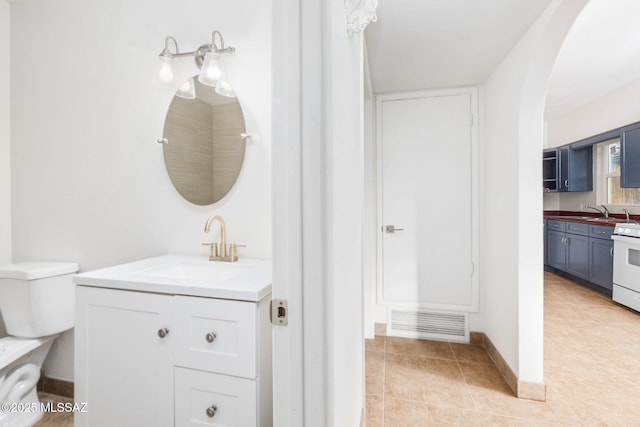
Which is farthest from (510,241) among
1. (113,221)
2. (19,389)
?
(19,389)

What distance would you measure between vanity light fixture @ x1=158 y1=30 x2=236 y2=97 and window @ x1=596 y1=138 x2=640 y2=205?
5265mm

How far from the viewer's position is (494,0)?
1.46m

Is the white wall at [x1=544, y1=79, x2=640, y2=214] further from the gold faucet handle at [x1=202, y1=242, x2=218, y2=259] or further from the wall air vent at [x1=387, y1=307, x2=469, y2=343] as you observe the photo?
the gold faucet handle at [x1=202, y1=242, x2=218, y2=259]

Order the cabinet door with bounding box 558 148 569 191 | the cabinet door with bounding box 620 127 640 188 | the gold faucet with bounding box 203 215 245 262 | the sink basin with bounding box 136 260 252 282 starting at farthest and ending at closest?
the cabinet door with bounding box 558 148 569 191
the cabinet door with bounding box 620 127 640 188
the gold faucet with bounding box 203 215 245 262
the sink basin with bounding box 136 260 252 282

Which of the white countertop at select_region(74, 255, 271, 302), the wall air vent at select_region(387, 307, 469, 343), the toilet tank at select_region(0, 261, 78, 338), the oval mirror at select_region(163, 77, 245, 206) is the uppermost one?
the oval mirror at select_region(163, 77, 245, 206)

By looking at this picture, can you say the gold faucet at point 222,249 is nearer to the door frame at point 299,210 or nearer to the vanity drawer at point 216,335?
the vanity drawer at point 216,335

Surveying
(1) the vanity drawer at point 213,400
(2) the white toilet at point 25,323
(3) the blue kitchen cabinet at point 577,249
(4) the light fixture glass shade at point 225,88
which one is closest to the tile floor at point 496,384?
(2) the white toilet at point 25,323

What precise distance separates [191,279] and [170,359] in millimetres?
286

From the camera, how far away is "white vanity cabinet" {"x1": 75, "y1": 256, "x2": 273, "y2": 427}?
1.02 meters

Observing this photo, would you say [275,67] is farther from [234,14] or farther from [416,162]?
[416,162]

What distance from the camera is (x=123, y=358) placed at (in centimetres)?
115

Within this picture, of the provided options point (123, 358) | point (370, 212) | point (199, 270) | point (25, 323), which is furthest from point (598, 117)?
point (25, 323)

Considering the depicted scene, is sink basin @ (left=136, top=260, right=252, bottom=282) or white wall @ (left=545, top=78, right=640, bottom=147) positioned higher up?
white wall @ (left=545, top=78, right=640, bottom=147)

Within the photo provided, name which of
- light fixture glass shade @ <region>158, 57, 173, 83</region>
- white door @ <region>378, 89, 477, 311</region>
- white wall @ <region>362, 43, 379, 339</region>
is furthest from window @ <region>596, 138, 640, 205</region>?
light fixture glass shade @ <region>158, 57, 173, 83</region>
